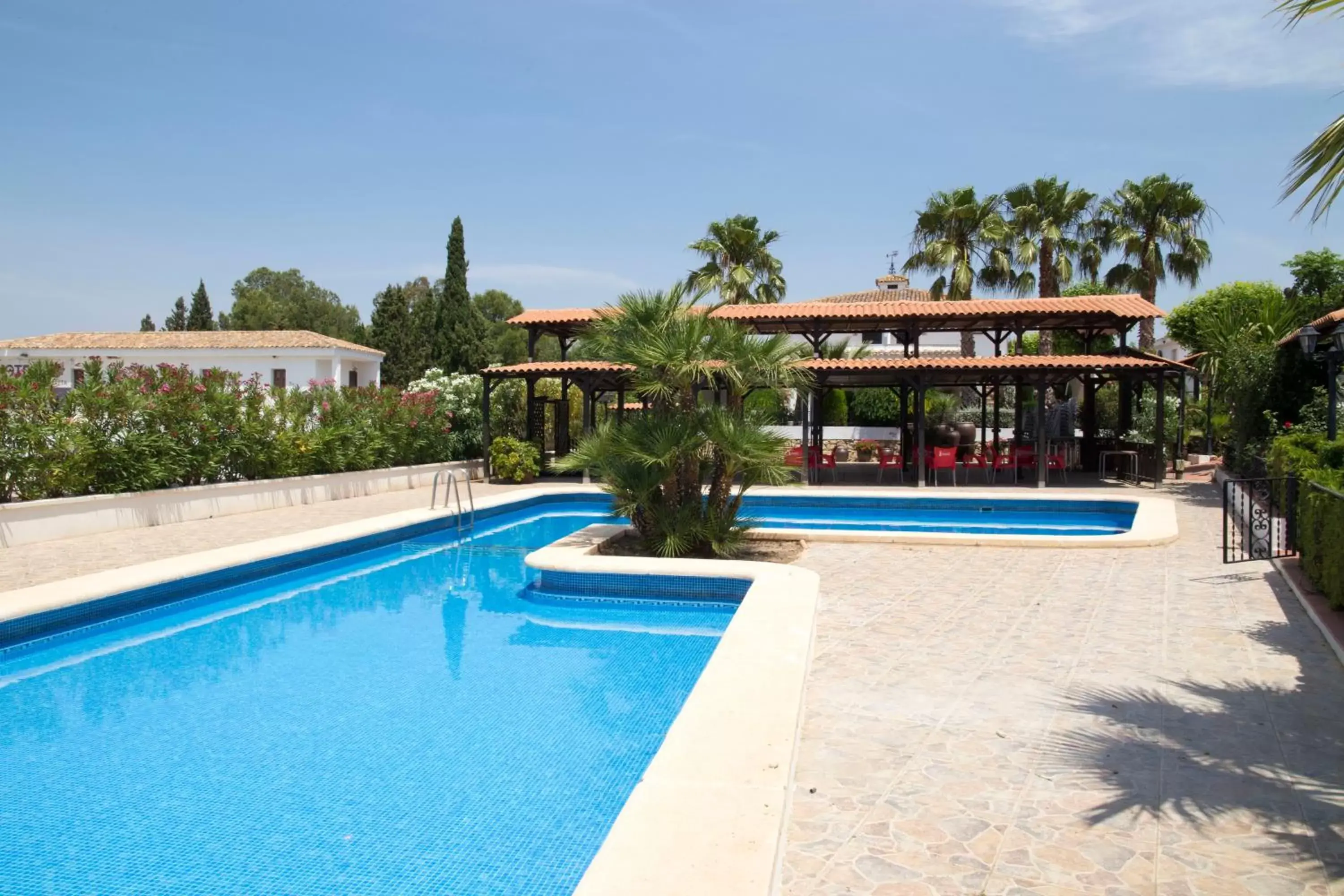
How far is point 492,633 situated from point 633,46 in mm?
11657

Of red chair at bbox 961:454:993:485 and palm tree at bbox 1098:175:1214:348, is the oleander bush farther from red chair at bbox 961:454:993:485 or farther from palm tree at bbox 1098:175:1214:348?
palm tree at bbox 1098:175:1214:348

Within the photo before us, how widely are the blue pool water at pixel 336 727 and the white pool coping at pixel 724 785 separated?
525mm

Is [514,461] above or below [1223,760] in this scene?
above

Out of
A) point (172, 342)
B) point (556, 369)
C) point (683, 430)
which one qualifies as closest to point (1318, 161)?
point (683, 430)

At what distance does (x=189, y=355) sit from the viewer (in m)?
37.4

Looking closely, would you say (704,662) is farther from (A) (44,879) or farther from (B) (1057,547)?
(B) (1057,547)

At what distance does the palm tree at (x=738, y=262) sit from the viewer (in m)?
29.3

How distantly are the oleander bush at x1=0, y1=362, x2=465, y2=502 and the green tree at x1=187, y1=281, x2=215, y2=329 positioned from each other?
1507 inches

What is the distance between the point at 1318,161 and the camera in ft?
12.7

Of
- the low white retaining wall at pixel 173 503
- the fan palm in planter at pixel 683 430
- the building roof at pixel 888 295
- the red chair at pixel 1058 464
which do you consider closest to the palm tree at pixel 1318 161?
the fan palm in planter at pixel 683 430

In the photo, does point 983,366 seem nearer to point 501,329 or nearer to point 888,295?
point 888,295

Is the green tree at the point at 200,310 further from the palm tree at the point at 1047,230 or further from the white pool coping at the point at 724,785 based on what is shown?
the white pool coping at the point at 724,785

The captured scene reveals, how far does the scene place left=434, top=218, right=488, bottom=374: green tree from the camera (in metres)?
40.1

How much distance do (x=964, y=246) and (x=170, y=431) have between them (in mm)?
24107
